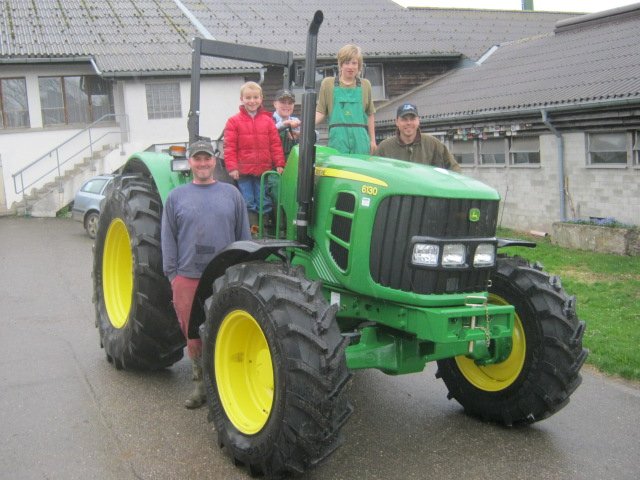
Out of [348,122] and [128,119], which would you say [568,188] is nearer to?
[348,122]

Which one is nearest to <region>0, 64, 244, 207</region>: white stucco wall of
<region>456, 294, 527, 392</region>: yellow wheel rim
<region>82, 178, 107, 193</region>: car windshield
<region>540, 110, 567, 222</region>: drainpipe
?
<region>82, 178, 107, 193</region>: car windshield

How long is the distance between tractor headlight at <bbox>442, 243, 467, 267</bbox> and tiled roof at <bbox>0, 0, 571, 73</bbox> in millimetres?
20195

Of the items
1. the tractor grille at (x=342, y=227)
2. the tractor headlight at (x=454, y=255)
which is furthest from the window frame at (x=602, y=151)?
the tractor grille at (x=342, y=227)

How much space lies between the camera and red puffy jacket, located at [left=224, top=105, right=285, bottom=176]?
5375 millimetres

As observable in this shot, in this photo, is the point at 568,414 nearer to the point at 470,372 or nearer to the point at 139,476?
the point at 470,372

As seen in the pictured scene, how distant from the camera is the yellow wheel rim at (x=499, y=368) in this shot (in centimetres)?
488

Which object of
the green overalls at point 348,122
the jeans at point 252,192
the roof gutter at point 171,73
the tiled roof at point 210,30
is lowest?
the jeans at point 252,192

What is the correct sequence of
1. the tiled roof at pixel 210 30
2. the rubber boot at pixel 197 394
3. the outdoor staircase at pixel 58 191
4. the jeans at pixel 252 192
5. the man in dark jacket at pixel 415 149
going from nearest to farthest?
the rubber boot at pixel 197 394
the jeans at pixel 252 192
the man in dark jacket at pixel 415 149
the outdoor staircase at pixel 58 191
the tiled roof at pixel 210 30

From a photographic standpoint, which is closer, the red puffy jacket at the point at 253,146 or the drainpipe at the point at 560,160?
the red puffy jacket at the point at 253,146

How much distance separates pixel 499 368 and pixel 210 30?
22402mm

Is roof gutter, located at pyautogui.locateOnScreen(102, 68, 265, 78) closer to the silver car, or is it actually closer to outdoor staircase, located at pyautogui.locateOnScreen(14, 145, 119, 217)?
outdoor staircase, located at pyautogui.locateOnScreen(14, 145, 119, 217)

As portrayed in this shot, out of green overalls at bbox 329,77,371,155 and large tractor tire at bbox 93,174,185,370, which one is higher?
green overalls at bbox 329,77,371,155

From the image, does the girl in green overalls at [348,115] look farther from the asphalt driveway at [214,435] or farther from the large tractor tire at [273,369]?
the asphalt driveway at [214,435]

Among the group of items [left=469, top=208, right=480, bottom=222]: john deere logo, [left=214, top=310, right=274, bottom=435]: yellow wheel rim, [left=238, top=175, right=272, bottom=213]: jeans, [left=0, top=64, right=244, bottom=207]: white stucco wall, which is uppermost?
[left=0, top=64, right=244, bottom=207]: white stucco wall
